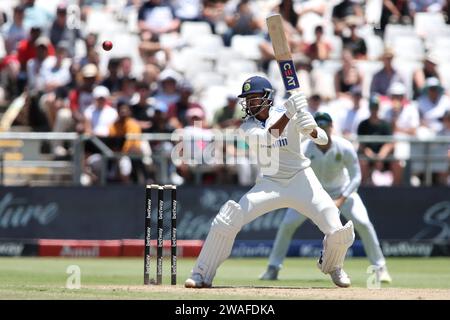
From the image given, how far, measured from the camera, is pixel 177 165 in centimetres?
1747

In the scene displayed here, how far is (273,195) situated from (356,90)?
27.6ft

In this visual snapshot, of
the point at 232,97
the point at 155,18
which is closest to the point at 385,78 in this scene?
the point at 232,97

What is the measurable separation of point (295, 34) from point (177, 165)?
12.8 feet

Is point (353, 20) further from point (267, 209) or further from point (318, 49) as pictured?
point (267, 209)

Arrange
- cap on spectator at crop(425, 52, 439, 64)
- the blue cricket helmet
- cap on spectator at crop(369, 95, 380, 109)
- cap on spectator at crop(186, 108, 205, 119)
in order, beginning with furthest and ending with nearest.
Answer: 1. cap on spectator at crop(425, 52, 439, 64)
2. cap on spectator at crop(186, 108, 205, 119)
3. cap on spectator at crop(369, 95, 380, 109)
4. the blue cricket helmet

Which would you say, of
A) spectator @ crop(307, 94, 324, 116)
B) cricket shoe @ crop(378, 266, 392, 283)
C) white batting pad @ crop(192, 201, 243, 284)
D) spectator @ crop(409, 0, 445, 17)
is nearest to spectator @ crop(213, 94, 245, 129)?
spectator @ crop(307, 94, 324, 116)

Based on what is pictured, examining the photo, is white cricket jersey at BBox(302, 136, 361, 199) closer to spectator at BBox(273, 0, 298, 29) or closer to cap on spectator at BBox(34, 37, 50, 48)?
cap on spectator at BBox(34, 37, 50, 48)

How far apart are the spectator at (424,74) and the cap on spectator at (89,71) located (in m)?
5.05

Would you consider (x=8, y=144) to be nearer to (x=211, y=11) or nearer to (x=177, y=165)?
(x=177, y=165)

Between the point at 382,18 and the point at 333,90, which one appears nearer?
the point at 333,90

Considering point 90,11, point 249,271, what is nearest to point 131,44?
point 90,11

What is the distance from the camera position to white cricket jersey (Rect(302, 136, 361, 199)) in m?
12.7

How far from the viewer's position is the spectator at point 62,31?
63.2 ft

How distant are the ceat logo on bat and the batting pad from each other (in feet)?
4.15
